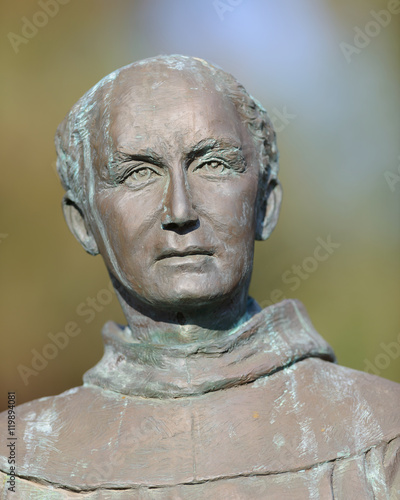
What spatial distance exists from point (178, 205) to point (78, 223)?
0.68m

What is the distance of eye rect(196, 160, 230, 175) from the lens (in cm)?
347

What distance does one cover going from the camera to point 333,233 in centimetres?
732

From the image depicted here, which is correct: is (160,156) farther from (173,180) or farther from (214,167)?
(214,167)

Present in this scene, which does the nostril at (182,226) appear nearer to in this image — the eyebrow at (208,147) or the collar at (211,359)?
the eyebrow at (208,147)

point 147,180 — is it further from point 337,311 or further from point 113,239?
point 337,311

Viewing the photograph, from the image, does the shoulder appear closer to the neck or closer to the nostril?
the neck

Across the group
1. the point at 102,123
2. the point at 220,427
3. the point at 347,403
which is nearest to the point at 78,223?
the point at 102,123

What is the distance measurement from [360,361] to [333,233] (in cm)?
96

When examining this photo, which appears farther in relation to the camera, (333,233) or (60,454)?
(333,233)

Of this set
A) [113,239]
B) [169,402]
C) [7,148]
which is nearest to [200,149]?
[113,239]

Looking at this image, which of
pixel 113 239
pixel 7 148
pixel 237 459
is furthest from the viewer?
pixel 7 148

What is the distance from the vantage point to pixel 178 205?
130 inches

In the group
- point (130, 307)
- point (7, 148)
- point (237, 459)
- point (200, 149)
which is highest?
point (7, 148)

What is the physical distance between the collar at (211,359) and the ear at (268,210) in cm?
29
